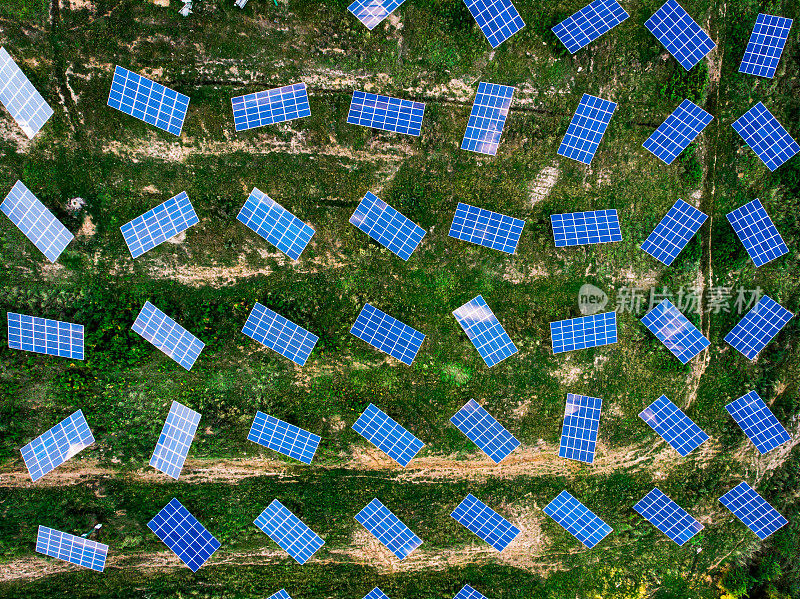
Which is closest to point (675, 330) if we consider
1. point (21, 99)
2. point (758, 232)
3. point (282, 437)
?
point (758, 232)

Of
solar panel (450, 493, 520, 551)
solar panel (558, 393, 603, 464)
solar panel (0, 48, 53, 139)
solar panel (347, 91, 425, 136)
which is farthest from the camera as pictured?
solar panel (450, 493, 520, 551)

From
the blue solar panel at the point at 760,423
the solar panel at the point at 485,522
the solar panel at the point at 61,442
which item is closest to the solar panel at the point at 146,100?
the solar panel at the point at 61,442

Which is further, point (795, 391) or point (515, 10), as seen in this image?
point (795, 391)

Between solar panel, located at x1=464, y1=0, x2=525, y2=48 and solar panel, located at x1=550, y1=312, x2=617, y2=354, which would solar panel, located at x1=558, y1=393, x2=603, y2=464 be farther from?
solar panel, located at x1=464, y1=0, x2=525, y2=48

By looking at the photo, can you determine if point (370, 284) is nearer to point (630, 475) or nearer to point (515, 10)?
point (515, 10)

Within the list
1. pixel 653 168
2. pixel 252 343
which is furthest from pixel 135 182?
pixel 653 168

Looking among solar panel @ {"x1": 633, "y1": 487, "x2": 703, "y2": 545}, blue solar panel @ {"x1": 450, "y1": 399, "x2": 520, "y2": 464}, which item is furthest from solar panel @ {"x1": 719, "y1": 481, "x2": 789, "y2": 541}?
blue solar panel @ {"x1": 450, "y1": 399, "x2": 520, "y2": 464}

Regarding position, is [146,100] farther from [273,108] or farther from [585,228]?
[585,228]
